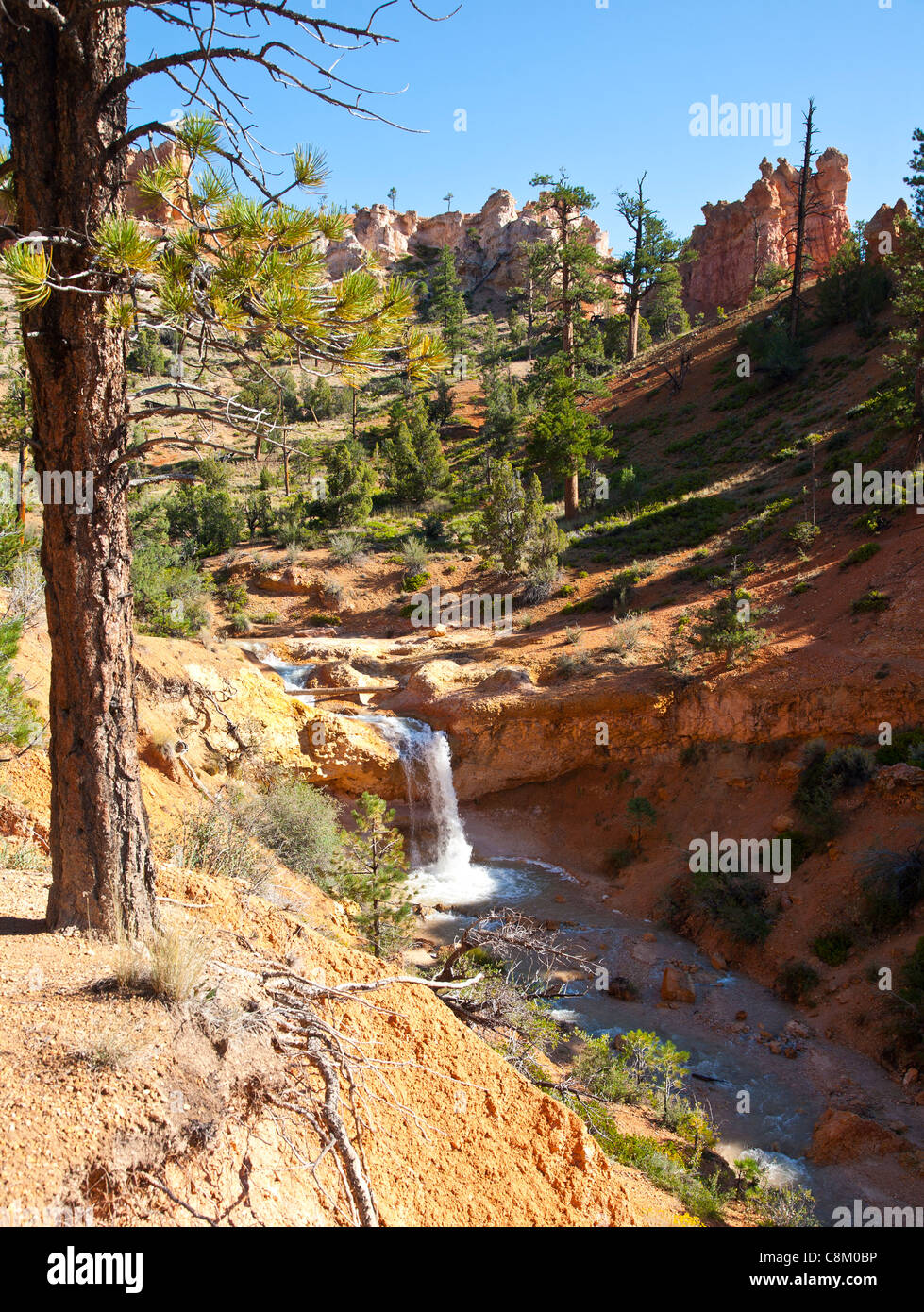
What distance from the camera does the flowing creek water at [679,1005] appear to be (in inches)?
318

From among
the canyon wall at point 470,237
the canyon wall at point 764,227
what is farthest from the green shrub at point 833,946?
the canyon wall at point 470,237

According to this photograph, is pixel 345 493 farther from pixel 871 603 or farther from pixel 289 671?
pixel 871 603

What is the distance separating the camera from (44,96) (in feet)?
11.1

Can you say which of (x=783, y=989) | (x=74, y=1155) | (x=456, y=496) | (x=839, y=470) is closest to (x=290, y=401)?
(x=456, y=496)

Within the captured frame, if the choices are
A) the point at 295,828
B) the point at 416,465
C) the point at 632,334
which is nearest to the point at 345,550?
the point at 416,465

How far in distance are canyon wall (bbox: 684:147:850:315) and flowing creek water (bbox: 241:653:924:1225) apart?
51.9 meters

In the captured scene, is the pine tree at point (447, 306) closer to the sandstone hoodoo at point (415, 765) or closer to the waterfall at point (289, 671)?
the sandstone hoodoo at point (415, 765)

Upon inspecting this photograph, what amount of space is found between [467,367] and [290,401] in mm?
11559

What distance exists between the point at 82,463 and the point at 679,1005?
10.5m

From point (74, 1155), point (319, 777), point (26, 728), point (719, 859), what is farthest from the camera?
point (319, 777)

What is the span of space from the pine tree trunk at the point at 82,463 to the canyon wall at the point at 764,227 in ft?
195

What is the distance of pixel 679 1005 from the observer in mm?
10789

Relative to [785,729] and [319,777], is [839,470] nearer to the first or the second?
[785,729]

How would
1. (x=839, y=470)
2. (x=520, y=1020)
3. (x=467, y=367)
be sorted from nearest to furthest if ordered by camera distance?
(x=520, y=1020), (x=839, y=470), (x=467, y=367)
